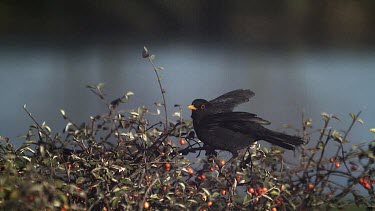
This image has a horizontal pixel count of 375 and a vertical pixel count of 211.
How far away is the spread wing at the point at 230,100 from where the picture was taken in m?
2.83

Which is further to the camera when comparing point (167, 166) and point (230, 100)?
point (230, 100)

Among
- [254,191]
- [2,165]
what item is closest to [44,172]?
[2,165]

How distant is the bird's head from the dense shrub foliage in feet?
0.28

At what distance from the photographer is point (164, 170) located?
2.66 meters

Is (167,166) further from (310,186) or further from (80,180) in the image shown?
(310,186)

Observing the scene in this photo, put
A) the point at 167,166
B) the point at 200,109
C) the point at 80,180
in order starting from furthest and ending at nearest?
the point at 200,109 < the point at 167,166 < the point at 80,180

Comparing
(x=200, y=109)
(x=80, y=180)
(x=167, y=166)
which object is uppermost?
(x=200, y=109)

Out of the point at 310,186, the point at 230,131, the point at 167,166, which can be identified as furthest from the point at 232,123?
the point at 310,186

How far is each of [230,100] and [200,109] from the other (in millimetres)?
206

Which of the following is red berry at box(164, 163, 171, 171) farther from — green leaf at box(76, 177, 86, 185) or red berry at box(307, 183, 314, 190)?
red berry at box(307, 183, 314, 190)

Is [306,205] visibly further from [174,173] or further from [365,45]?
[365,45]

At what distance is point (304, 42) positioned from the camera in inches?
172

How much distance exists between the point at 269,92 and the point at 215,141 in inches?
55.7

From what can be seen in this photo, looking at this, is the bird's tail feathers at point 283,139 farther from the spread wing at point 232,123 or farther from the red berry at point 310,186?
the red berry at point 310,186
